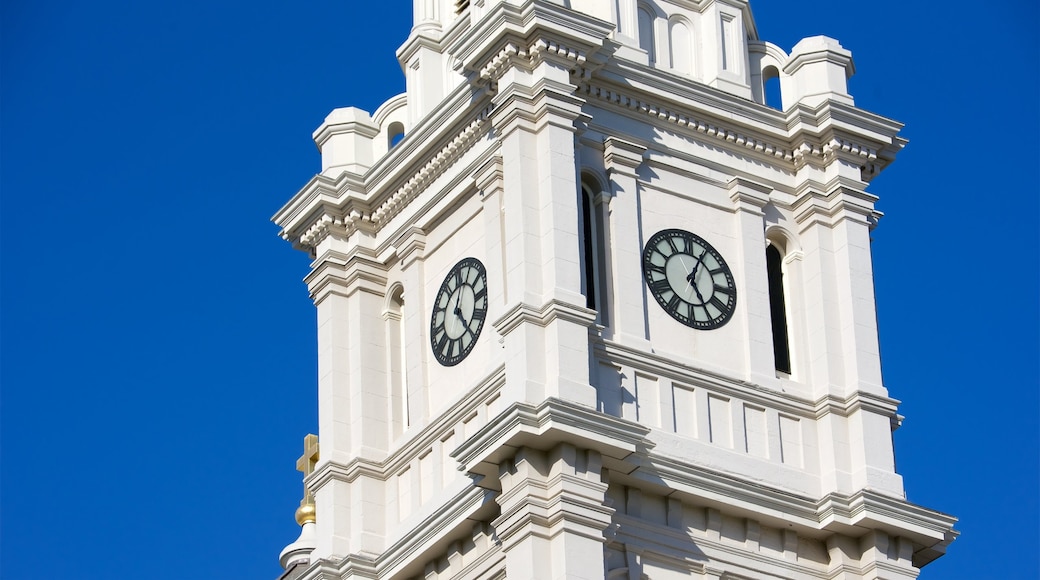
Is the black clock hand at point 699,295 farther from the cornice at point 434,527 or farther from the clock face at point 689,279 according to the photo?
the cornice at point 434,527

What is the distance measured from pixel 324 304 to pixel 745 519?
337 inches

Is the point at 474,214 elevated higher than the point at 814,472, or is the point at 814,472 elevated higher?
the point at 474,214

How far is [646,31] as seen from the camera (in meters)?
54.4

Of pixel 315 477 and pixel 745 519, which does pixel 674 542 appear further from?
pixel 315 477

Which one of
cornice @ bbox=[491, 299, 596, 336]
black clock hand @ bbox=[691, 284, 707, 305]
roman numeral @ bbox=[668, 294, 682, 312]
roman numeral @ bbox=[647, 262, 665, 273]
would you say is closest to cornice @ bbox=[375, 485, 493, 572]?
cornice @ bbox=[491, 299, 596, 336]

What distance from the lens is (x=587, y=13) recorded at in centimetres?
5331

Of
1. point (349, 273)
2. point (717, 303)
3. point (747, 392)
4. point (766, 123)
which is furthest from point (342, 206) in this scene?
point (747, 392)

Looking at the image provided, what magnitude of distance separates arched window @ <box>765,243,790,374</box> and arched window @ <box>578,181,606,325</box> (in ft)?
9.51

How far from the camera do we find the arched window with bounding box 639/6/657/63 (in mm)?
54000

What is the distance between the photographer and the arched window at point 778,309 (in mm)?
52156

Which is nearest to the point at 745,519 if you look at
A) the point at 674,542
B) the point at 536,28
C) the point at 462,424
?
the point at 674,542

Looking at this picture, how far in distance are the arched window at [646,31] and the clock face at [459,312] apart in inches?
186

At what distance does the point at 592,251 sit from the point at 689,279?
1.64m

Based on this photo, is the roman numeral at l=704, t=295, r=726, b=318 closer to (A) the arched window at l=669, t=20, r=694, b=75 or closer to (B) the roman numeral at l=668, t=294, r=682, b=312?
(B) the roman numeral at l=668, t=294, r=682, b=312
